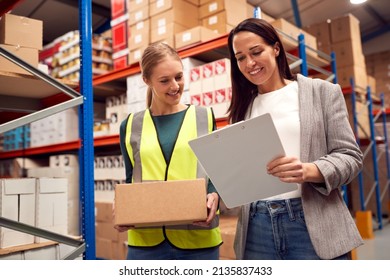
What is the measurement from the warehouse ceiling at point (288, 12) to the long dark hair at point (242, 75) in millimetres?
1343

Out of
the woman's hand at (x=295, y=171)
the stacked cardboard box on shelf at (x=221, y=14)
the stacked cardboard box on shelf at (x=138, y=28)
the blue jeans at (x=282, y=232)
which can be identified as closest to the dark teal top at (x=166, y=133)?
the blue jeans at (x=282, y=232)

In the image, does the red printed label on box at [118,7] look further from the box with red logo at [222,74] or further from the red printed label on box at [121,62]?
the box with red logo at [222,74]

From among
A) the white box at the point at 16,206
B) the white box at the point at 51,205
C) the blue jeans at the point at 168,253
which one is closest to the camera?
the blue jeans at the point at 168,253

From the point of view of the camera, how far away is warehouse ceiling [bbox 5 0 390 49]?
244cm

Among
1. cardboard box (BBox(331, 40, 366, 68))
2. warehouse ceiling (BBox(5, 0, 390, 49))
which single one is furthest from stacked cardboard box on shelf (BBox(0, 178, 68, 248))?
cardboard box (BBox(331, 40, 366, 68))

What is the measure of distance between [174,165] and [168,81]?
0.93ft

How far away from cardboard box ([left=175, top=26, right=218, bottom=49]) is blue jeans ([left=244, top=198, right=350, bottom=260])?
2017 mm

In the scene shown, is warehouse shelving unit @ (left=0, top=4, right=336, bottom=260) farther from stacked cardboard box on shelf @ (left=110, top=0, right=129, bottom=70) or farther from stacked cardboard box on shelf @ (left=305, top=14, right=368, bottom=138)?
stacked cardboard box on shelf @ (left=305, top=14, right=368, bottom=138)

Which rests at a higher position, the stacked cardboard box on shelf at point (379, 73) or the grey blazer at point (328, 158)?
the stacked cardboard box on shelf at point (379, 73)

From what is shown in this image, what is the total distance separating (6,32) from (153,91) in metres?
1.01

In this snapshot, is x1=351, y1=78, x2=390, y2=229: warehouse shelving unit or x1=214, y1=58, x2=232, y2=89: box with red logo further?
x1=351, y1=78, x2=390, y2=229: warehouse shelving unit

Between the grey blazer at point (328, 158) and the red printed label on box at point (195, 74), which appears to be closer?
the grey blazer at point (328, 158)

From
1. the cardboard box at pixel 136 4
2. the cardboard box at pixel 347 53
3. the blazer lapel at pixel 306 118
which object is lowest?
the blazer lapel at pixel 306 118

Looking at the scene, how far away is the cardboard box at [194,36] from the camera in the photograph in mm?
2812
